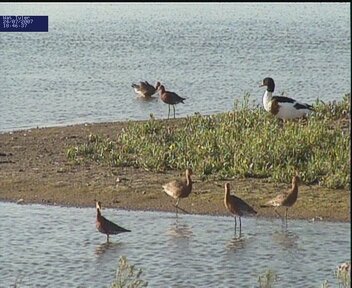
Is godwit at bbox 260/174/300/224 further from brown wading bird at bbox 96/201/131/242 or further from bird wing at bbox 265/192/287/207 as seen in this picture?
brown wading bird at bbox 96/201/131/242

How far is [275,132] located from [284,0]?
63.0 meters

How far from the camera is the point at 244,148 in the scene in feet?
49.9

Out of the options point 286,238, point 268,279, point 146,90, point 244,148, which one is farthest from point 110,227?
point 146,90

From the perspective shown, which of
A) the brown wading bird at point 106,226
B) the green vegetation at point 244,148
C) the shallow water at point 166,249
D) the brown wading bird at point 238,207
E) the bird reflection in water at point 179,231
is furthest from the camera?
the green vegetation at point 244,148

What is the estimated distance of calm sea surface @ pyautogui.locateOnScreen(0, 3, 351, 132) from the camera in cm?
2512

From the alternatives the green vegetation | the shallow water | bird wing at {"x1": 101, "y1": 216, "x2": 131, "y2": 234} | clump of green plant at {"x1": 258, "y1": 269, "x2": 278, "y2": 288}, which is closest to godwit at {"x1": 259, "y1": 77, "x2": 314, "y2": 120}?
the green vegetation

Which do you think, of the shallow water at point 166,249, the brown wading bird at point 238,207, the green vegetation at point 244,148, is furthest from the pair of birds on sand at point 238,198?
the green vegetation at point 244,148

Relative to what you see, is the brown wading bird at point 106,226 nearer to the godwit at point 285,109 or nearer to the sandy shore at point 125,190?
the sandy shore at point 125,190

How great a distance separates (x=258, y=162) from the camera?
49.0ft

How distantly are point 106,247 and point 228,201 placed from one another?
5.48 ft

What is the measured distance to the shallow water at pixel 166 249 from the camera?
1088 centimetres

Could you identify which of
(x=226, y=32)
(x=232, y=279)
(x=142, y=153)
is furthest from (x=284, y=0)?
(x=232, y=279)

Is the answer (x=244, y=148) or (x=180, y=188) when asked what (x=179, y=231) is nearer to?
(x=180, y=188)

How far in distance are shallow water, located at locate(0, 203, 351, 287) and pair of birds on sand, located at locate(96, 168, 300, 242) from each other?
0.20 metres
